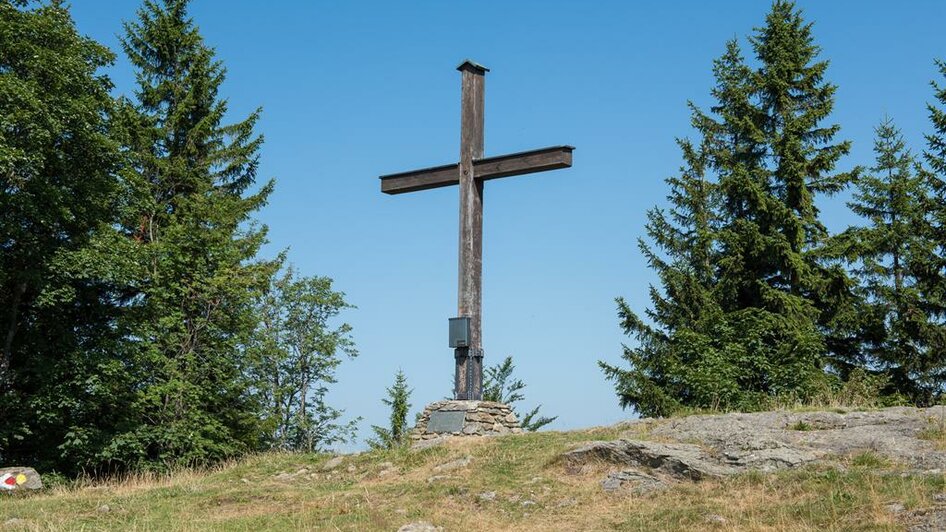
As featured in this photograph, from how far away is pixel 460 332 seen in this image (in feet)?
54.1

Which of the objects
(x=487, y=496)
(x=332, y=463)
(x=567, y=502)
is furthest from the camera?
(x=332, y=463)

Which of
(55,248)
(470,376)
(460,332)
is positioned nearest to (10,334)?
(55,248)

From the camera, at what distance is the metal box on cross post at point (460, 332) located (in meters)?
16.4

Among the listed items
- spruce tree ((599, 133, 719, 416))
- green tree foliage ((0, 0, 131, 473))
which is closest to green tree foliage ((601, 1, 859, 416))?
spruce tree ((599, 133, 719, 416))

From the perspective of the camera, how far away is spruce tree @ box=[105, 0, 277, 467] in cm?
2120

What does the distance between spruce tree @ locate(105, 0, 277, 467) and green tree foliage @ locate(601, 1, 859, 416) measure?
11.0 m

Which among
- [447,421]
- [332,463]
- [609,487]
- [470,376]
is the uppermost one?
[470,376]

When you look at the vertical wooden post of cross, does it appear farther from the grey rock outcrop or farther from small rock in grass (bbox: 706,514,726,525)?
small rock in grass (bbox: 706,514,726,525)

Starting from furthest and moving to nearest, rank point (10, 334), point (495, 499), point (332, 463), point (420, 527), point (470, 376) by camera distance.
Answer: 1. point (10, 334)
2. point (470, 376)
3. point (332, 463)
4. point (495, 499)
5. point (420, 527)

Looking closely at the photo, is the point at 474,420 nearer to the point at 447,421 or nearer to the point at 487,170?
the point at 447,421

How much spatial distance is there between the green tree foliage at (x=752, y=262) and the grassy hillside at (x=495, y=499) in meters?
9.27

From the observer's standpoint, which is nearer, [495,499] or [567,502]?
[567,502]

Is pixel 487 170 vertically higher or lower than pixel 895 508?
higher

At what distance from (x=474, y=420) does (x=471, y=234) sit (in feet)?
12.1
